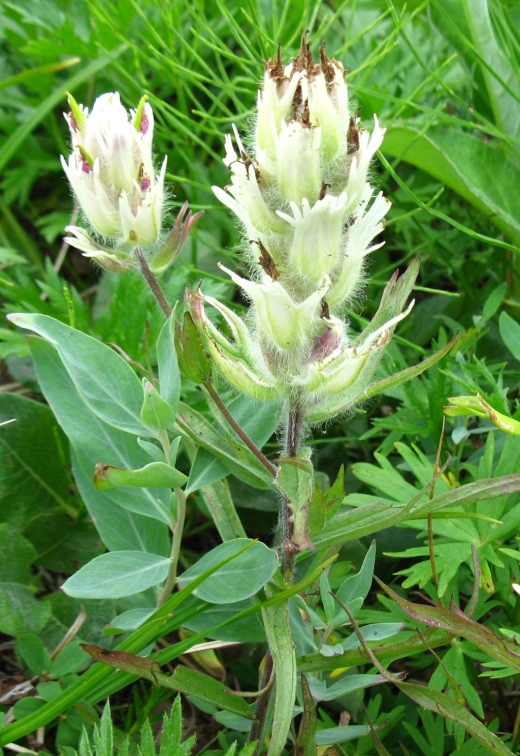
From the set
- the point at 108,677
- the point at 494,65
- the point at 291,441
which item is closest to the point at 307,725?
the point at 108,677

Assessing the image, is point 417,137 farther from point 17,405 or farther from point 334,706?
point 334,706

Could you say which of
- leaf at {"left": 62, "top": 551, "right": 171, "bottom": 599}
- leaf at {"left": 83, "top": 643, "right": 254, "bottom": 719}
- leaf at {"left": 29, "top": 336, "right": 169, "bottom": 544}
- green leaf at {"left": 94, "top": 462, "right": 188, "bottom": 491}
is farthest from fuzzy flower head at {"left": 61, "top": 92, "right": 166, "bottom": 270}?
leaf at {"left": 83, "top": 643, "right": 254, "bottom": 719}

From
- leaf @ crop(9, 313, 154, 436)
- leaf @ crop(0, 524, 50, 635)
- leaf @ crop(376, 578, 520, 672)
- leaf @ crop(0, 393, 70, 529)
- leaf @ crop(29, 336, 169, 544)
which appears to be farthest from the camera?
leaf @ crop(0, 393, 70, 529)

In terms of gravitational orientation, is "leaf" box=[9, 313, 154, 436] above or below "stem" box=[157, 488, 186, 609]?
above

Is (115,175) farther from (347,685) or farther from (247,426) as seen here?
(347,685)

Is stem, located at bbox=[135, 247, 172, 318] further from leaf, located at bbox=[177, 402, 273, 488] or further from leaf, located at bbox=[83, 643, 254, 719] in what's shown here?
leaf, located at bbox=[83, 643, 254, 719]

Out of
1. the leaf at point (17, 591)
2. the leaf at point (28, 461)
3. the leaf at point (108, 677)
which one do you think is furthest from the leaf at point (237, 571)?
the leaf at point (28, 461)
